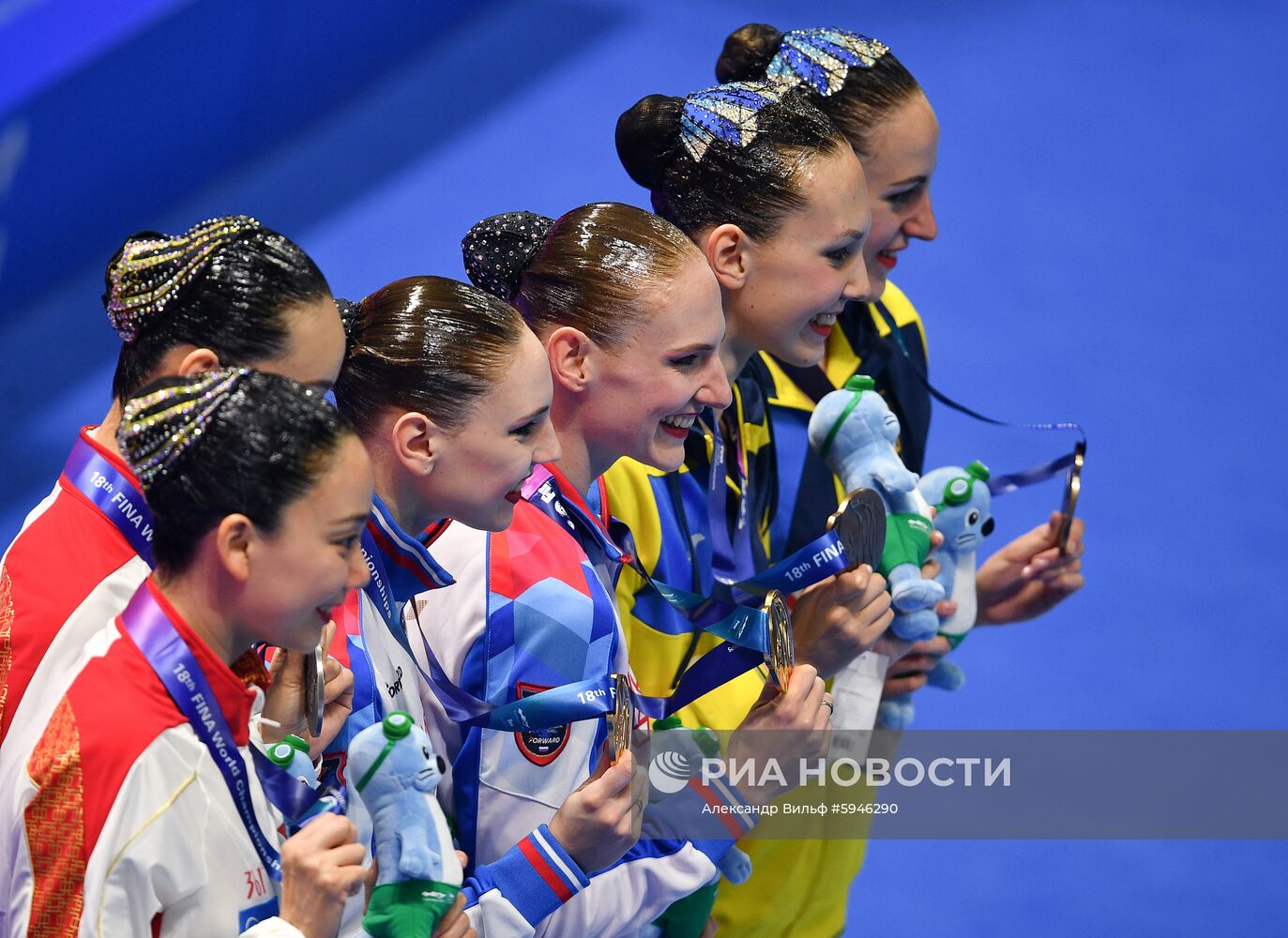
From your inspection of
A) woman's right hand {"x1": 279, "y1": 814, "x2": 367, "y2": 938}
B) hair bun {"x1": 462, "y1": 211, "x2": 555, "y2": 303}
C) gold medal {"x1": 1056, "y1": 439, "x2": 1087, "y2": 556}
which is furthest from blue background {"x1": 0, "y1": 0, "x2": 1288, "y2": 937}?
woman's right hand {"x1": 279, "y1": 814, "x2": 367, "y2": 938}

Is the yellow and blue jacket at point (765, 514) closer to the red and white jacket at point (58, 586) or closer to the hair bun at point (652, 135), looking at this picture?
the hair bun at point (652, 135)

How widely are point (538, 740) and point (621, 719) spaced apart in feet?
0.43

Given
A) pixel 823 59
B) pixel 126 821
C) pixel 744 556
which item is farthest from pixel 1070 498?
pixel 126 821

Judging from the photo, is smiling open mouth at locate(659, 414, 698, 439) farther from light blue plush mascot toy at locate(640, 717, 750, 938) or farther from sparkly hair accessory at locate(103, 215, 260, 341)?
sparkly hair accessory at locate(103, 215, 260, 341)

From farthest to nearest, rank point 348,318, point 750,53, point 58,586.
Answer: point 750,53 < point 348,318 < point 58,586

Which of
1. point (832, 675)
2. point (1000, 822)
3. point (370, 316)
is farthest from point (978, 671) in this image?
point (370, 316)

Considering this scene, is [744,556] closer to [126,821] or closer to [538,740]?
[538,740]

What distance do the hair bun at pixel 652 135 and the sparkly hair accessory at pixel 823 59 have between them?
1.32ft

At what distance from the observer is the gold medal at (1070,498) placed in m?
3.35

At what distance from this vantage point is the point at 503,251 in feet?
8.89

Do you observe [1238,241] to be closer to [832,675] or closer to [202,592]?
[832,675]

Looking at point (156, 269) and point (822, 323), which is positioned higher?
point (822, 323)

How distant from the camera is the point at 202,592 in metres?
1.87

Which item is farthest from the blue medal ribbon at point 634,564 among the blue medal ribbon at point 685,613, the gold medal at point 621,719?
the gold medal at point 621,719
